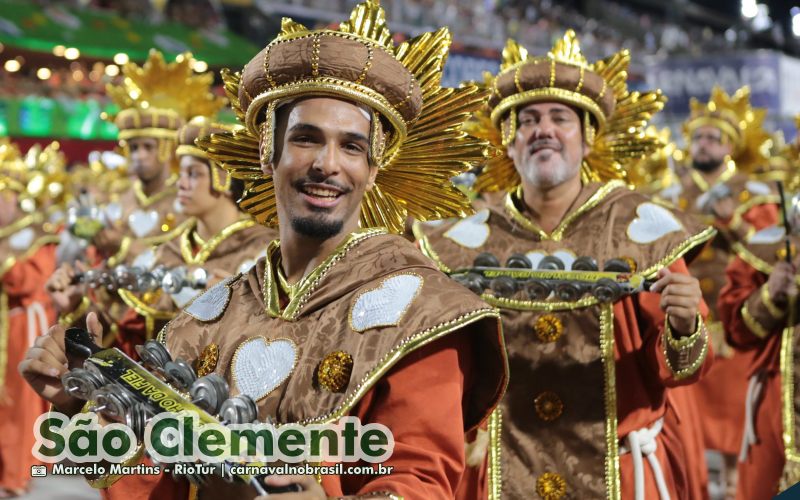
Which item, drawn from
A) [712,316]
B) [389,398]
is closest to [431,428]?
[389,398]

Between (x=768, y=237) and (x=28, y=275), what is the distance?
522 cm

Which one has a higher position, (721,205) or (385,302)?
(721,205)

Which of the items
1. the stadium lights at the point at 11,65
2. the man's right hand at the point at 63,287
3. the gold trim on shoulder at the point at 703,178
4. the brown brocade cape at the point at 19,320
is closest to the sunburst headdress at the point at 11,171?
the brown brocade cape at the point at 19,320

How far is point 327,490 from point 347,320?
1.19ft

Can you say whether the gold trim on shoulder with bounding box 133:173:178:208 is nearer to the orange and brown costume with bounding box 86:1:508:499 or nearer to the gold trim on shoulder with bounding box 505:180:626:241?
the gold trim on shoulder with bounding box 505:180:626:241

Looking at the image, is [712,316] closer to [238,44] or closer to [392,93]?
[392,93]

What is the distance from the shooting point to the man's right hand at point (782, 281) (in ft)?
15.9

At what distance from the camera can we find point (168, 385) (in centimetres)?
221

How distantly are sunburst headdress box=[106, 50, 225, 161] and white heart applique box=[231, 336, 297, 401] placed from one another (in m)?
4.88

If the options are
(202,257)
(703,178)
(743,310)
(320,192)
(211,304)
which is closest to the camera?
(320,192)

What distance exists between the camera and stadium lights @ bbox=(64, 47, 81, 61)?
69.1 feet

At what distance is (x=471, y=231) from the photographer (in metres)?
4.21

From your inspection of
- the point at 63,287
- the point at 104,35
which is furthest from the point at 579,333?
the point at 104,35

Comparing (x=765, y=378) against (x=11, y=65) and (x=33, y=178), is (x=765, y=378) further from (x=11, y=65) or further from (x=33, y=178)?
(x=11, y=65)
